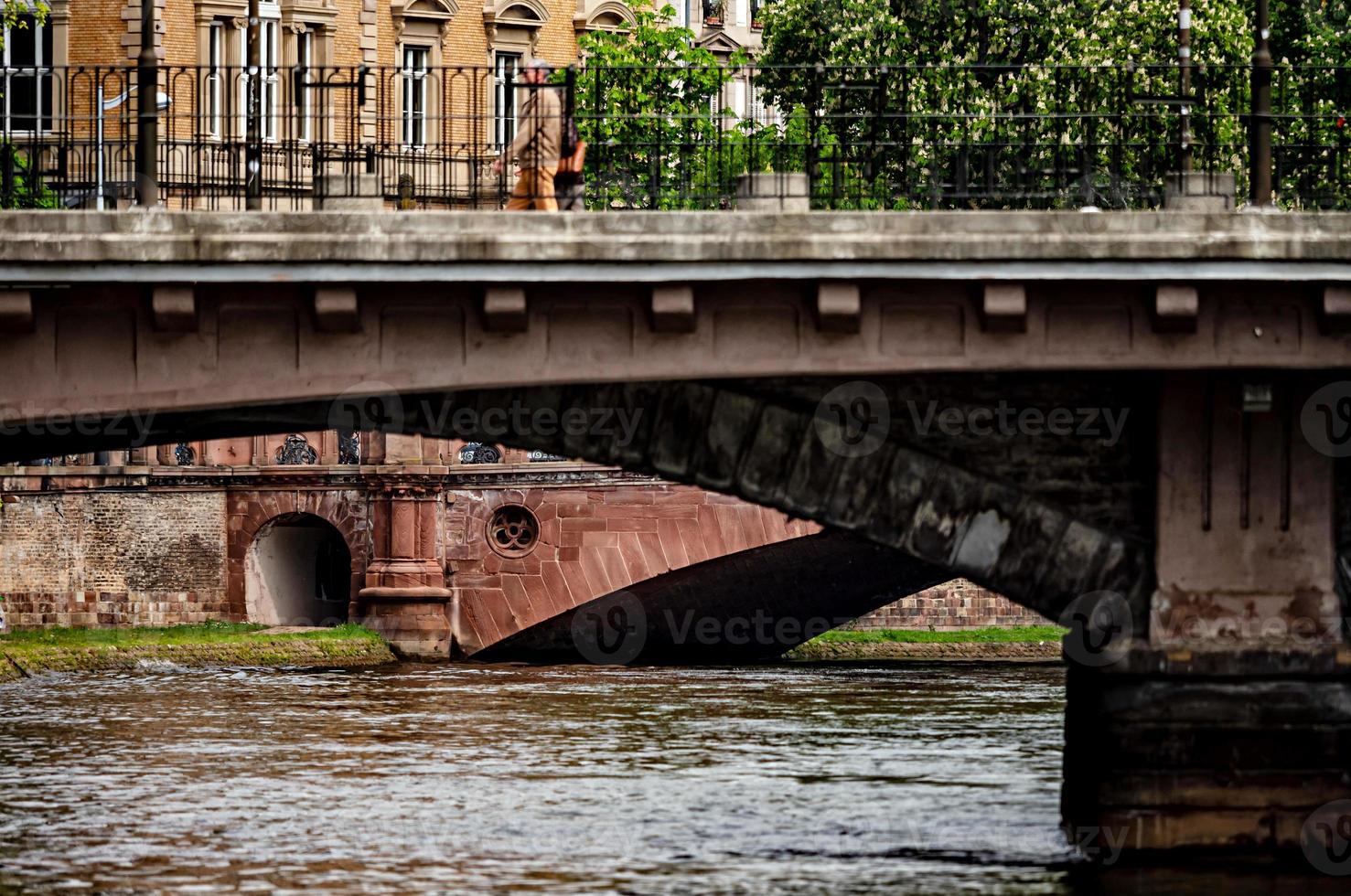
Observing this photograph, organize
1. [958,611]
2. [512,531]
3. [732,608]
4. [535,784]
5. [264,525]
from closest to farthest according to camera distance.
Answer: [535,784] → [512,531] → [264,525] → [732,608] → [958,611]

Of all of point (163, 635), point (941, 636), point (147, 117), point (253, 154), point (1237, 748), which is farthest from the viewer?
point (941, 636)

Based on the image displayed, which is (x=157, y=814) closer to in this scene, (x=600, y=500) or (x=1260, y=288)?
(x=1260, y=288)

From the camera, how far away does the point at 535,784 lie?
26.2 meters

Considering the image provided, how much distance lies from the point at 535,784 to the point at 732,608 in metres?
19.4

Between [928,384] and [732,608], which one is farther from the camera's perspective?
[732,608]

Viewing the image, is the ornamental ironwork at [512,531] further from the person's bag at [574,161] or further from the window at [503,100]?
the person's bag at [574,161]

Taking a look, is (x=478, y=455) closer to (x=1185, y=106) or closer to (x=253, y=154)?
(x=253, y=154)

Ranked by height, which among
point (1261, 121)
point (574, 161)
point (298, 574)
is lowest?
point (298, 574)

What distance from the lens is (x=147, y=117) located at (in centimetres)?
1869

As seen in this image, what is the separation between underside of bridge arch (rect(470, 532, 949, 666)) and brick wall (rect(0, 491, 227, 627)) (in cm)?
439

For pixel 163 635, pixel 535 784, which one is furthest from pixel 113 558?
pixel 535 784

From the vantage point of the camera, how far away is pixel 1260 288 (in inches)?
749

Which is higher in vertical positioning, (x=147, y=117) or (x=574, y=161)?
(x=147, y=117)

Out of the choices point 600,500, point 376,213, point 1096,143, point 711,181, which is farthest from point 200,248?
point 600,500
